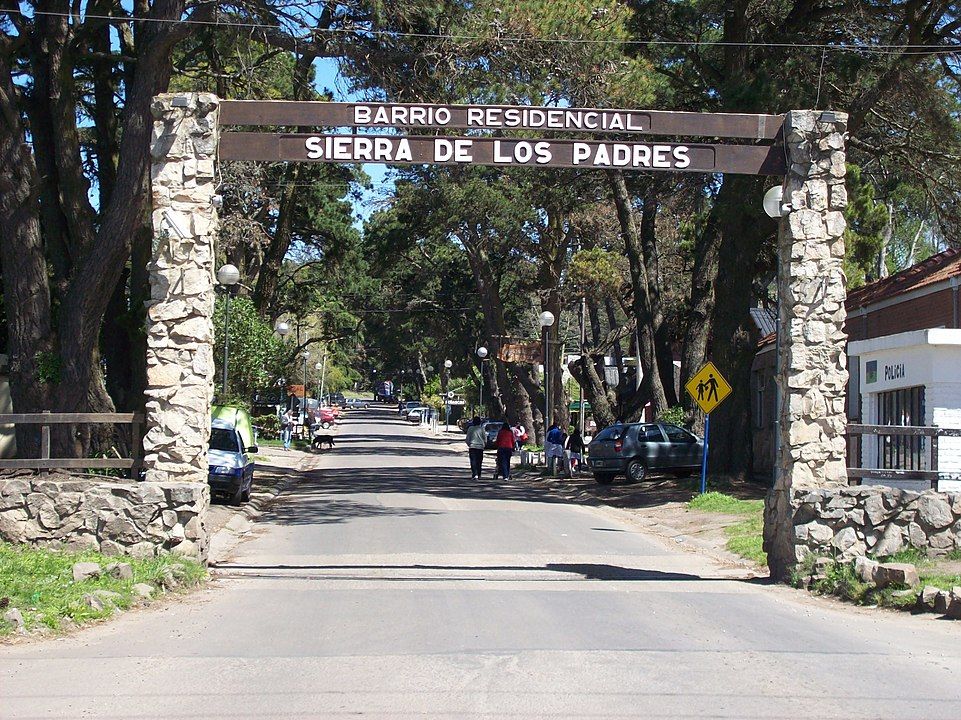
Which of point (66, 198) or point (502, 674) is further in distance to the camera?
point (66, 198)

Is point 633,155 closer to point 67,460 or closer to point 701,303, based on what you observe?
point 67,460

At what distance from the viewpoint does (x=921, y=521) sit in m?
13.5

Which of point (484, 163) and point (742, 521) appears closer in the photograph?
Answer: point (484, 163)

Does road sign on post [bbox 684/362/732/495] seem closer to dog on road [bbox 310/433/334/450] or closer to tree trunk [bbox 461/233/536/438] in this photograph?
tree trunk [bbox 461/233/536/438]

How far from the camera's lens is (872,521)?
13391mm

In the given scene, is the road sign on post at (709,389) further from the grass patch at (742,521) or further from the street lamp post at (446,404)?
the street lamp post at (446,404)

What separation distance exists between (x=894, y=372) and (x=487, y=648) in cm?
993

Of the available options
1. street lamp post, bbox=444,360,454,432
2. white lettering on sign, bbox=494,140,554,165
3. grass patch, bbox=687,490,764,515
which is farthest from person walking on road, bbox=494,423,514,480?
street lamp post, bbox=444,360,454,432

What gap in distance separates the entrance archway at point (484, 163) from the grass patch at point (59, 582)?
4.39ft

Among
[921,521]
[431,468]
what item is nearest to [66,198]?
[921,521]

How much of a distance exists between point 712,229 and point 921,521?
61.8ft

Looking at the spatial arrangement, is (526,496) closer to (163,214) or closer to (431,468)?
(431,468)

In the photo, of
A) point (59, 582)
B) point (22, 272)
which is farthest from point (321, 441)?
point (59, 582)

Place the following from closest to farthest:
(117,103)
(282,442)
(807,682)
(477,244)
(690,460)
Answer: (807,682), (117,103), (690,460), (477,244), (282,442)
